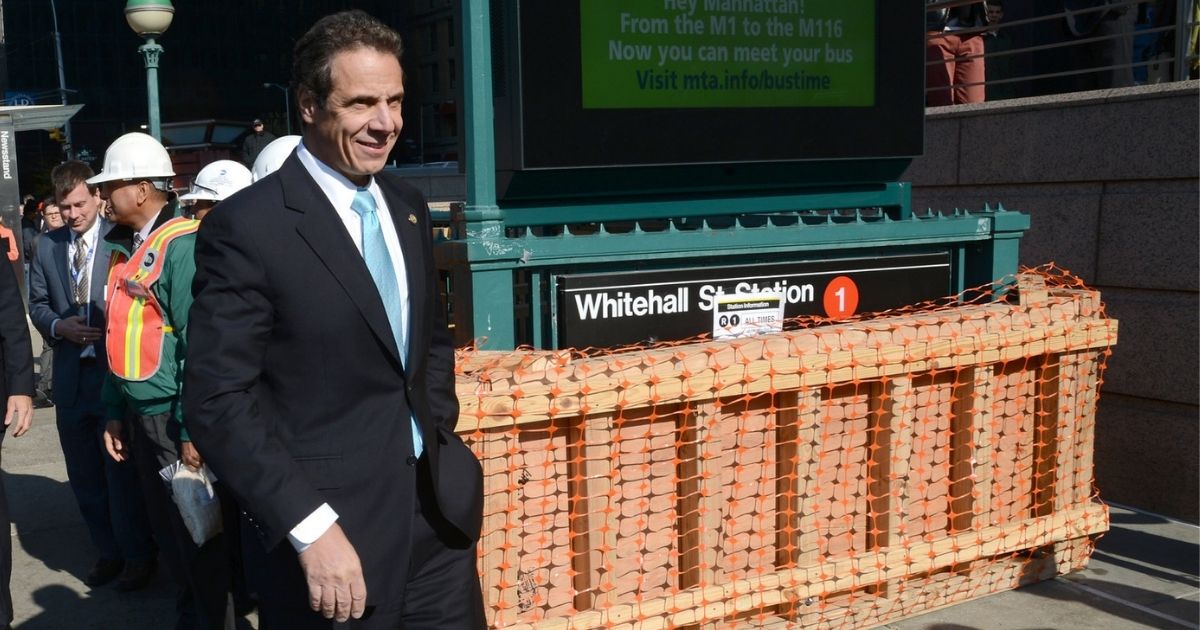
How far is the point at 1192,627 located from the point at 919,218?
2.24 m

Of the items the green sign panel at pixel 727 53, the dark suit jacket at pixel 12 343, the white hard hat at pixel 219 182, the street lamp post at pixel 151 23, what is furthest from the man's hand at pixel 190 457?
the street lamp post at pixel 151 23

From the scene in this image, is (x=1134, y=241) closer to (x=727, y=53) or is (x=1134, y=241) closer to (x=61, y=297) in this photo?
(x=727, y=53)

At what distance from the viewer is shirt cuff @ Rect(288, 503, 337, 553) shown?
2494mm

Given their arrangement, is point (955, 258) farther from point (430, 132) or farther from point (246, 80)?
point (246, 80)

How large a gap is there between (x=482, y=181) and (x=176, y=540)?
79.1 inches

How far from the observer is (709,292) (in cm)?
484

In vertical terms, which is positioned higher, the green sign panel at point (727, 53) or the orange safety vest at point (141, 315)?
the green sign panel at point (727, 53)

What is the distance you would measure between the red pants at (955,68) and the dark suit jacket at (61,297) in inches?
256

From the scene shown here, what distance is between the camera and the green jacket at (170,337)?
4438 millimetres

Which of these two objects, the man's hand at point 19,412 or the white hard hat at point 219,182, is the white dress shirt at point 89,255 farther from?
the white hard hat at point 219,182

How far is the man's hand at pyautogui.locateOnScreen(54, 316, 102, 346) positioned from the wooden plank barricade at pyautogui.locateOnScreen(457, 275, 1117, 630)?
270cm

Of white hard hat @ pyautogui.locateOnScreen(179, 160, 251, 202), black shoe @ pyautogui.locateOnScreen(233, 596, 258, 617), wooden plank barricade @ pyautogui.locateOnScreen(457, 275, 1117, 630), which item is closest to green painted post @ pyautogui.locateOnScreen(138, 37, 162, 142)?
white hard hat @ pyautogui.locateOnScreen(179, 160, 251, 202)

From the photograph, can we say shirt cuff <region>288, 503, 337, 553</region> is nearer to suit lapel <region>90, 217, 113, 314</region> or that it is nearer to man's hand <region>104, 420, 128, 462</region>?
man's hand <region>104, 420, 128, 462</region>

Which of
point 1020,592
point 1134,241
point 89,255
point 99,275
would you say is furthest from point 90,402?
point 1134,241
